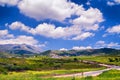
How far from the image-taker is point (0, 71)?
453 feet

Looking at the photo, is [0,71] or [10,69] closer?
[0,71]

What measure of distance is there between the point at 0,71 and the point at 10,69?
22932mm

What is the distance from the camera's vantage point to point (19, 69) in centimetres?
16250

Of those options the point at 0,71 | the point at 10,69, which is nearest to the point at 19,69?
the point at 10,69

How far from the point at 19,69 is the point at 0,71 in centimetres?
2519

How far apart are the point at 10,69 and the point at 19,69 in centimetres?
505

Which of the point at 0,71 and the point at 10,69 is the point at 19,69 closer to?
the point at 10,69

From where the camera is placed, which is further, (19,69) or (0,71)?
(19,69)

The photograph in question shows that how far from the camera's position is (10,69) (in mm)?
160875
